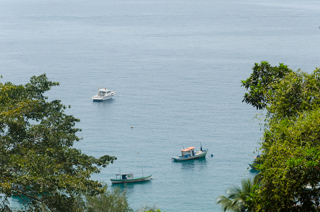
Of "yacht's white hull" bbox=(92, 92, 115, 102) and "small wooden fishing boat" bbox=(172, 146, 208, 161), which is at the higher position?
"yacht's white hull" bbox=(92, 92, 115, 102)

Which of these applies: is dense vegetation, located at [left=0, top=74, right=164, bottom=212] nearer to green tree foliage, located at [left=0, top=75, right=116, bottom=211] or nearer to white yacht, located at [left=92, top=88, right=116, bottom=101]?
green tree foliage, located at [left=0, top=75, right=116, bottom=211]

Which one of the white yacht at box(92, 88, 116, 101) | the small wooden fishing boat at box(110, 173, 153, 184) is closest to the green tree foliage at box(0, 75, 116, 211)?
the small wooden fishing boat at box(110, 173, 153, 184)

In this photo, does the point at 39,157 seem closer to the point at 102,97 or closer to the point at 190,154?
the point at 190,154

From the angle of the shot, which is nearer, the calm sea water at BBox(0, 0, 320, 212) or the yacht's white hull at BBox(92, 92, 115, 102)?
the calm sea water at BBox(0, 0, 320, 212)

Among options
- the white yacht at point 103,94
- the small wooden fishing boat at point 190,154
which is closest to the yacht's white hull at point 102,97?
the white yacht at point 103,94

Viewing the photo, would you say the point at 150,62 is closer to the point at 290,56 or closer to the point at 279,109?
the point at 290,56

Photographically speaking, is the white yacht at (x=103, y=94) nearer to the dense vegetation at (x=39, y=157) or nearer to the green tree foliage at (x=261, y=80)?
the dense vegetation at (x=39, y=157)

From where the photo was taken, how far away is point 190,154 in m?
116

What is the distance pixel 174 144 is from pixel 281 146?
10601 centimetres

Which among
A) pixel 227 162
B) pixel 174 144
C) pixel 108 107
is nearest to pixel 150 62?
pixel 108 107

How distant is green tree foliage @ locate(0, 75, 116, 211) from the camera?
20516 mm

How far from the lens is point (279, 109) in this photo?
2020cm

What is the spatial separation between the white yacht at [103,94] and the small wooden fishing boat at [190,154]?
157 ft

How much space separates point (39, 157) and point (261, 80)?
11002 millimetres
